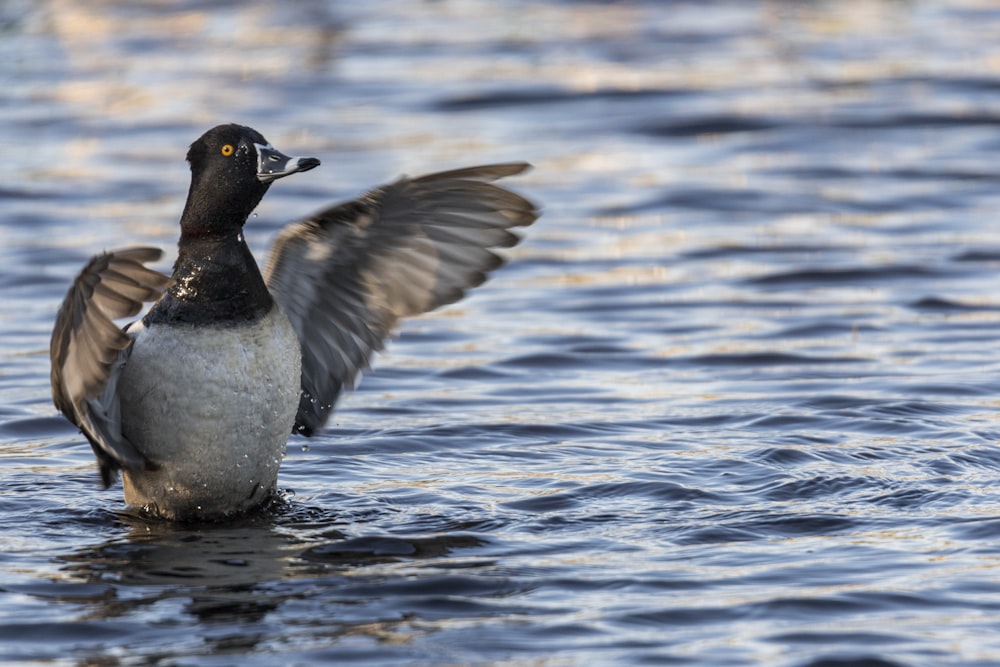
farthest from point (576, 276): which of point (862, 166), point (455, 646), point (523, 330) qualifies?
point (455, 646)

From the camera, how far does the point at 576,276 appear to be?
11648 millimetres

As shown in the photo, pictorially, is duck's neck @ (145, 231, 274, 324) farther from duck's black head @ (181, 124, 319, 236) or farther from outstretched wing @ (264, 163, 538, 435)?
outstretched wing @ (264, 163, 538, 435)

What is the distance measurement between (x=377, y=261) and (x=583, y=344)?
317 centimetres

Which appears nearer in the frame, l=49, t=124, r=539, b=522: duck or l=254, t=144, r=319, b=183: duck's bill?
l=49, t=124, r=539, b=522: duck

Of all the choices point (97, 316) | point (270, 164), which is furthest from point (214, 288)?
point (97, 316)

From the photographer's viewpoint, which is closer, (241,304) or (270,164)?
(241,304)

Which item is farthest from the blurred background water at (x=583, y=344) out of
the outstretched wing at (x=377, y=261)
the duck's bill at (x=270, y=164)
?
the duck's bill at (x=270, y=164)

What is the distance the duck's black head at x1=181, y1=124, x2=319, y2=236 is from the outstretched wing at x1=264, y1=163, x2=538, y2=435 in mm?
267

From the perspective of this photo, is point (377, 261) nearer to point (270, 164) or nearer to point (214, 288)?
point (270, 164)

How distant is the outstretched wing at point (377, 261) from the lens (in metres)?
6.94

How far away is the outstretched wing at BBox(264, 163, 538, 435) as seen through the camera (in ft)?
22.8

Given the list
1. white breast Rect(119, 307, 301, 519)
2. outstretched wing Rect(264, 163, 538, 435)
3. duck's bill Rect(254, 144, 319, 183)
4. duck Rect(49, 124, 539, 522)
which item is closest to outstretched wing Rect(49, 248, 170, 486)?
duck Rect(49, 124, 539, 522)

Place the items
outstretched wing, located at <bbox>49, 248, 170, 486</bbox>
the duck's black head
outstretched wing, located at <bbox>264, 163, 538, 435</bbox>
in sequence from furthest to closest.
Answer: outstretched wing, located at <bbox>264, 163, 538, 435</bbox>, the duck's black head, outstretched wing, located at <bbox>49, 248, 170, 486</bbox>

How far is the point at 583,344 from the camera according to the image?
10.2 metres
